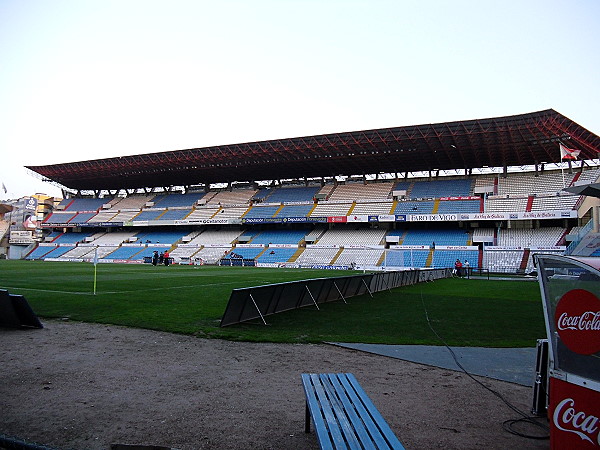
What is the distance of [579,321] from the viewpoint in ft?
11.2

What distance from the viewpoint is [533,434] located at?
452 centimetres

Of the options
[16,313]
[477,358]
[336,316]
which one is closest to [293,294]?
[336,316]

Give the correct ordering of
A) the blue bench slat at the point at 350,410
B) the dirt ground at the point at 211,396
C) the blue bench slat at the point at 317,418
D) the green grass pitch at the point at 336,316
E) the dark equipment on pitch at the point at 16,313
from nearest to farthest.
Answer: the blue bench slat at the point at 317,418
the blue bench slat at the point at 350,410
the dirt ground at the point at 211,396
the green grass pitch at the point at 336,316
the dark equipment on pitch at the point at 16,313

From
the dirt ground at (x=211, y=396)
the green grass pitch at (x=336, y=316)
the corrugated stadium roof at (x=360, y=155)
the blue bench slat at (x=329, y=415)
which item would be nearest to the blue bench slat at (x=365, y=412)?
→ the blue bench slat at (x=329, y=415)

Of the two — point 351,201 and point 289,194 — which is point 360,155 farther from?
point 289,194

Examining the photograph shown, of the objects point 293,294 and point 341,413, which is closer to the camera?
point 341,413

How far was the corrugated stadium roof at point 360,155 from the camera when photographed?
4034 cm

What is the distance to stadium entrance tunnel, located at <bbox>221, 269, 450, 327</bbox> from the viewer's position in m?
10.8

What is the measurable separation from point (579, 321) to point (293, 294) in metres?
10.3

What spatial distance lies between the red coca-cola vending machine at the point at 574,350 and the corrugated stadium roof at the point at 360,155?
1561 inches

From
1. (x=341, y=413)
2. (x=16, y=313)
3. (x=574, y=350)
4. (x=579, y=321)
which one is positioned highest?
(x=579, y=321)

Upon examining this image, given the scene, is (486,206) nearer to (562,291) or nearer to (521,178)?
(521,178)

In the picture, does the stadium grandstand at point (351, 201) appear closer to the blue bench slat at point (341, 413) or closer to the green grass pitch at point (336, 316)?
the green grass pitch at point (336, 316)

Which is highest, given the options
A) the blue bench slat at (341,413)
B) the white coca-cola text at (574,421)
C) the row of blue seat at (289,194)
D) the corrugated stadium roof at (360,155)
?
the corrugated stadium roof at (360,155)
